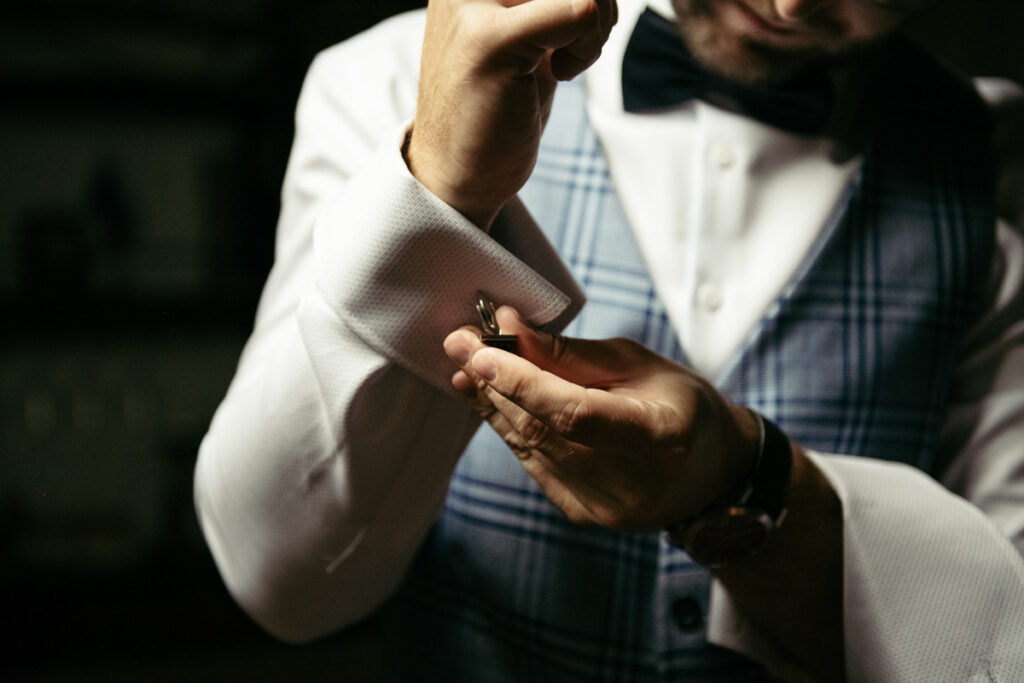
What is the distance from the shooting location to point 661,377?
1.38 feet

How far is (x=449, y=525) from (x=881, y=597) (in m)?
0.31

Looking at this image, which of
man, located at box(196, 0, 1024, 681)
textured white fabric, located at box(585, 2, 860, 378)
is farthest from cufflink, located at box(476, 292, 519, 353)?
textured white fabric, located at box(585, 2, 860, 378)

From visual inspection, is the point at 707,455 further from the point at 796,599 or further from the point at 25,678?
the point at 25,678

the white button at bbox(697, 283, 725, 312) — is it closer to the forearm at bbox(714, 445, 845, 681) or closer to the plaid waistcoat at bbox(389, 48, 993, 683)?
the plaid waistcoat at bbox(389, 48, 993, 683)

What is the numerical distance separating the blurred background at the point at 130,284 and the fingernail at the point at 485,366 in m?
1.07

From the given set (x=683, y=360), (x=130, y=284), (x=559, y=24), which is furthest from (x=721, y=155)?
(x=130, y=284)

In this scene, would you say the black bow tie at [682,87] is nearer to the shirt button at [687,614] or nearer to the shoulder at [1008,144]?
the shoulder at [1008,144]

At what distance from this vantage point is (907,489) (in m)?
0.53

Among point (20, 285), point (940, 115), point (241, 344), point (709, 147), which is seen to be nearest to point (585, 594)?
point (709, 147)

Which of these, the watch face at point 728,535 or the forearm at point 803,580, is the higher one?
the watch face at point 728,535

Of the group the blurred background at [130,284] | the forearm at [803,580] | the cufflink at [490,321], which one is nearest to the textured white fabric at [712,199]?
the forearm at [803,580]

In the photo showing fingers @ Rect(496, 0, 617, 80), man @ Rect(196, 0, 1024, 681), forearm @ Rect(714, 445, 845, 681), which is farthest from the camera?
forearm @ Rect(714, 445, 845, 681)

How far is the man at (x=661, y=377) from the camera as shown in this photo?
1.32 ft

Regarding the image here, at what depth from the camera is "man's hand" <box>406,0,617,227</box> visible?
302 millimetres
